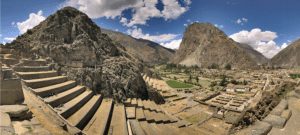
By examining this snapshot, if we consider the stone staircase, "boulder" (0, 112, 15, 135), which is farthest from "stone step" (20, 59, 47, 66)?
"boulder" (0, 112, 15, 135)

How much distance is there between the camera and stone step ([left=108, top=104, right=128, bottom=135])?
12233mm

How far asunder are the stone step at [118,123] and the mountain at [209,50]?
135m

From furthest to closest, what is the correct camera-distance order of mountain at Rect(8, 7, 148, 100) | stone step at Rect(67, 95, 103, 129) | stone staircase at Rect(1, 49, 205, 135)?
mountain at Rect(8, 7, 148, 100), stone staircase at Rect(1, 49, 205, 135), stone step at Rect(67, 95, 103, 129)

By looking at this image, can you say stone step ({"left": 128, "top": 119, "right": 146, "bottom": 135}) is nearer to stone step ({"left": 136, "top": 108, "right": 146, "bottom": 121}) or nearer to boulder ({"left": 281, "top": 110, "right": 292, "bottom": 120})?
stone step ({"left": 136, "top": 108, "right": 146, "bottom": 121})

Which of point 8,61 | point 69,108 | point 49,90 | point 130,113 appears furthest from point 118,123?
point 8,61

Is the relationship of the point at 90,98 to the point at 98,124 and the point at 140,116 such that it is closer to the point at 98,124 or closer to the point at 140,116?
the point at 140,116

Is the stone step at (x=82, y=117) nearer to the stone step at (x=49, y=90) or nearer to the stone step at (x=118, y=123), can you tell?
the stone step at (x=118, y=123)

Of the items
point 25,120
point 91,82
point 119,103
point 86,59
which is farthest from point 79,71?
point 25,120

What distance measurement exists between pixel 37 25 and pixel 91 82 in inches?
526

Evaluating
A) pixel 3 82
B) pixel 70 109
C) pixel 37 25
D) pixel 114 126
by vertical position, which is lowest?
pixel 114 126

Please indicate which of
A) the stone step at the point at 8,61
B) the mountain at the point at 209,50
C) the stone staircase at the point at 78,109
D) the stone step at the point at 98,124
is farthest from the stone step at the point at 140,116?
the mountain at the point at 209,50

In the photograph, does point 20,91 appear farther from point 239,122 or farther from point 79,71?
point 79,71

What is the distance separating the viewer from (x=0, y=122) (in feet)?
18.4

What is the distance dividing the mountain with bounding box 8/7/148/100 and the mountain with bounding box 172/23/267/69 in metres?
128
